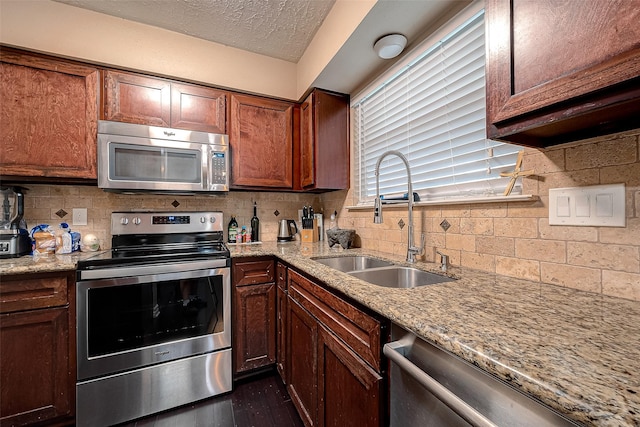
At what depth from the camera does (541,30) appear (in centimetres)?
69

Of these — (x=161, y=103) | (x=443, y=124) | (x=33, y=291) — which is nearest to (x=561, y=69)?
(x=443, y=124)

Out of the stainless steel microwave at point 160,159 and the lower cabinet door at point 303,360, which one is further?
the stainless steel microwave at point 160,159

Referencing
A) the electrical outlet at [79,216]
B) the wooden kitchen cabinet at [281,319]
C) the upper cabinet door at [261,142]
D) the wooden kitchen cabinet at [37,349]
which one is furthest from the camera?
the upper cabinet door at [261,142]

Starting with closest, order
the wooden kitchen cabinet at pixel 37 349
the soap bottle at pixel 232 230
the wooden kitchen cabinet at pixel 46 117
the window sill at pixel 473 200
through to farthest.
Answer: the window sill at pixel 473 200
the wooden kitchen cabinet at pixel 37 349
the wooden kitchen cabinet at pixel 46 117
the soap bottle at pixel 232 230

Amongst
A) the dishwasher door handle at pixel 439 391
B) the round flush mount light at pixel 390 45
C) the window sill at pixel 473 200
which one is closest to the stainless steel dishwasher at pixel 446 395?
the dishwasher door handle at pixel 439 391

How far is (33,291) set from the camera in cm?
Result: 136

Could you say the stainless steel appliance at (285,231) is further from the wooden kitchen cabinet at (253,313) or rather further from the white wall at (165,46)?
the white wall at (165,46)

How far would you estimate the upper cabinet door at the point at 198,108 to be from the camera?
1.92 metres

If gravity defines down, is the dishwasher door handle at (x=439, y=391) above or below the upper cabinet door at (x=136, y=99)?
below

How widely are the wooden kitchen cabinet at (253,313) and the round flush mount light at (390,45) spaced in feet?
4.98

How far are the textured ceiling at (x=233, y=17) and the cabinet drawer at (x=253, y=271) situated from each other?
1.70 meters

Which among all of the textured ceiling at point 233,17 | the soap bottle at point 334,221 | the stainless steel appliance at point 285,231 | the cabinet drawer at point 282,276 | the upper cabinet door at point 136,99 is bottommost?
the cabinet drawer at point 282,276

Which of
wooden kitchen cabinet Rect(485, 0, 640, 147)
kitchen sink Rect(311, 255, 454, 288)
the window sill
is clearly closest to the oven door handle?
kitchen sink Rect(311, 255, 454, 288)

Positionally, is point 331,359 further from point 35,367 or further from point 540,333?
point 35,367
